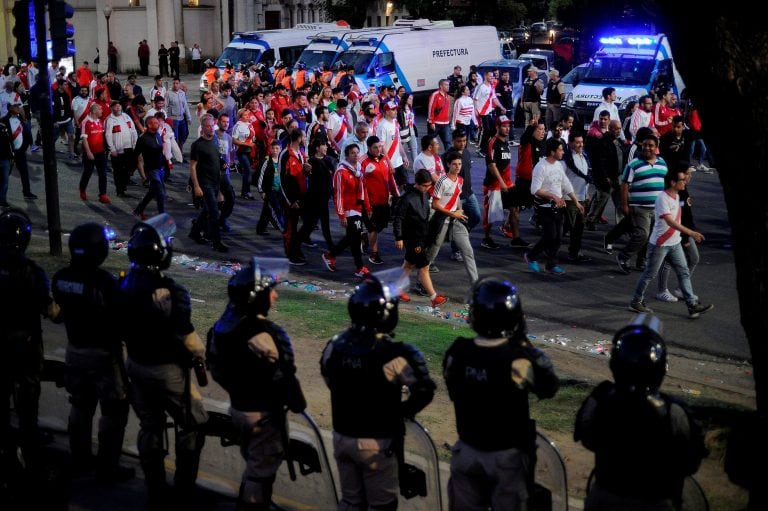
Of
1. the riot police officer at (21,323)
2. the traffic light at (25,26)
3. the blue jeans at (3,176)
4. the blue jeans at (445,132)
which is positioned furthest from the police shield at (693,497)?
the blue jeans at (445,132)

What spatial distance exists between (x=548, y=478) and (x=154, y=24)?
144 feet

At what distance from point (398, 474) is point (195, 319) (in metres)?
5.21

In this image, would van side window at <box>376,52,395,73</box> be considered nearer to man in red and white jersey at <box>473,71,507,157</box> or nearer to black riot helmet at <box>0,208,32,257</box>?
man in red and white jersey at <box>473,71,507,157</box>

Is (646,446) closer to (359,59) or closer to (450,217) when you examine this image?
(450,217)

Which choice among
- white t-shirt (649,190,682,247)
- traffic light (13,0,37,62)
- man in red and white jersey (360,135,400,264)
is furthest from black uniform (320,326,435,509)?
traffic light (13,0,37,62)

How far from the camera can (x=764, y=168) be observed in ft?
17.5

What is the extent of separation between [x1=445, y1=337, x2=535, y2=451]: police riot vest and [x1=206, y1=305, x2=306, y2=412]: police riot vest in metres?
0.96

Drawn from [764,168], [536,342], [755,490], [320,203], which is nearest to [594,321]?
[536,342]

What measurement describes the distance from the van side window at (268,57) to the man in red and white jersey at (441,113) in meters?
14.7

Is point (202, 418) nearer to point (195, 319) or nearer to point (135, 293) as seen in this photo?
point (135, 293)

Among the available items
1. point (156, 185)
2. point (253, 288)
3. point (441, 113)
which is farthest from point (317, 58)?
point (253, 288)

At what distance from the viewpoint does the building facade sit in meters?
46.6

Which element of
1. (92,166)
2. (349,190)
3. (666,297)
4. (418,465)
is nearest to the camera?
(418,465)

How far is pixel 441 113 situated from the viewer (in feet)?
70.7
